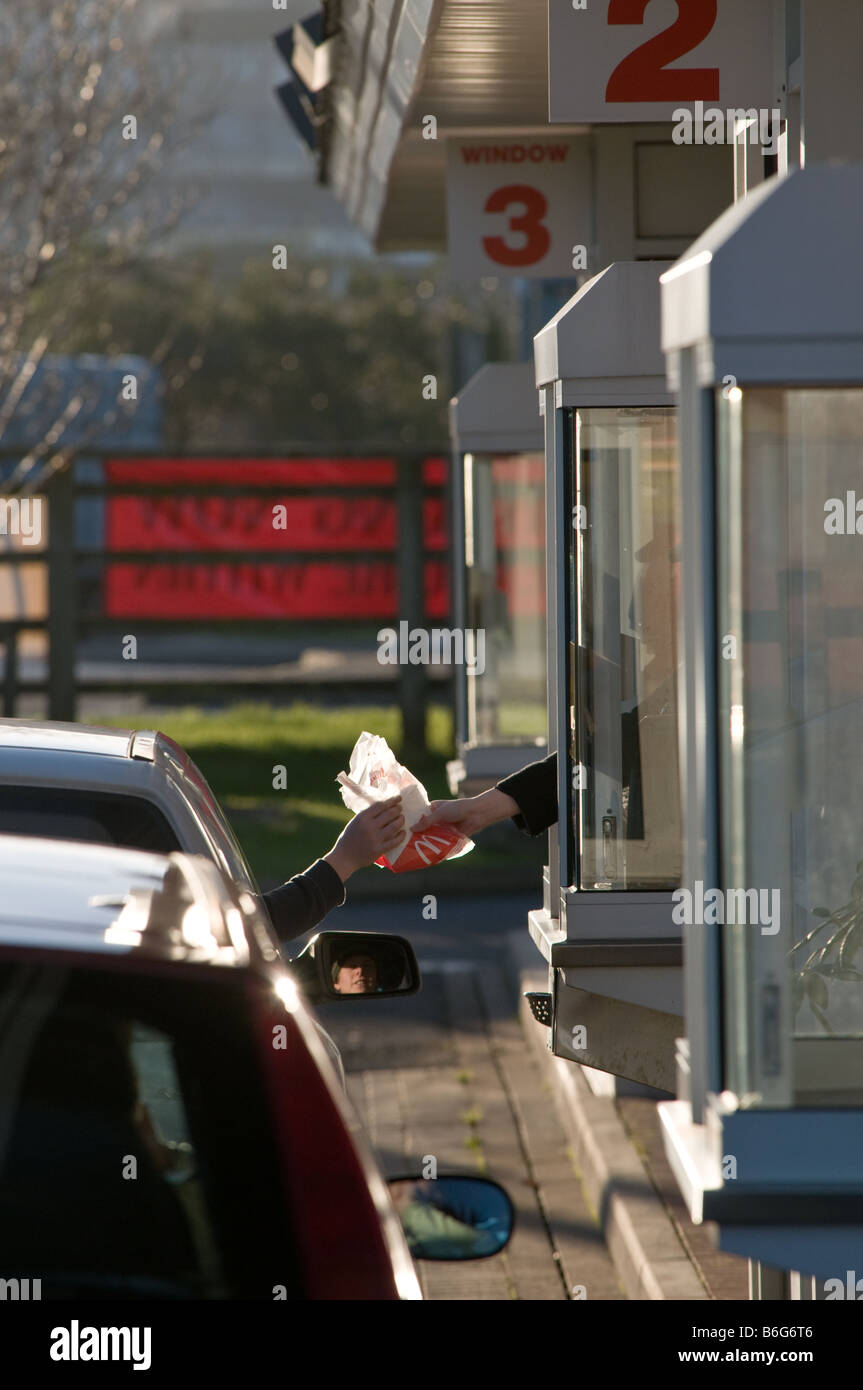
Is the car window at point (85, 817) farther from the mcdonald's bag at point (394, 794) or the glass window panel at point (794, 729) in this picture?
the mcdonald's bag at point (394, 794)

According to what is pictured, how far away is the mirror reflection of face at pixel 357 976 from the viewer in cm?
390

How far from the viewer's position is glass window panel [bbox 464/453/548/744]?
951 centimetres

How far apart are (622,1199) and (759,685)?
353 cm

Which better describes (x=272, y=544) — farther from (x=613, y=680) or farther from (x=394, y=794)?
(x=394, y=794)

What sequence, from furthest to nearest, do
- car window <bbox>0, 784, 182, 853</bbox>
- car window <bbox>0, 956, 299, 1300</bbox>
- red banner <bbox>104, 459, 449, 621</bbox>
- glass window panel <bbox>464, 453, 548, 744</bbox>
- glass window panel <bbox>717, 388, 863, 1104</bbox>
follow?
red banner <bbox>104, 459, 449, 621</bbox> < glass window panel <bbox>464, 453, 548, 744</bbox> < car window <bbox>0, 784, 182, 853</bbox> < glass window panel <bbox>717, 388, 863, 1104</bbox> < car window <bbox>0, 956, 299, 1300</bbox>

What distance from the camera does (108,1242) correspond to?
6.47ft

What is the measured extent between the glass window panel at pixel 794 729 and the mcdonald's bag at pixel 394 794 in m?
1.42

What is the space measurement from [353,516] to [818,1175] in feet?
47.7

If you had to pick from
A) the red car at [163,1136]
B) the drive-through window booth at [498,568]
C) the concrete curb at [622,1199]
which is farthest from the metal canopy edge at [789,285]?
the drive-through window booth at [498,568]

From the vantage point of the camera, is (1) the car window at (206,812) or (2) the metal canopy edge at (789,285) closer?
(2) the metal canopy edge at (789,285)

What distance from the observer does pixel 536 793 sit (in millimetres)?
5012

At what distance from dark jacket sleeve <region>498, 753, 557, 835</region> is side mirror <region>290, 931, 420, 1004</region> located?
110cm

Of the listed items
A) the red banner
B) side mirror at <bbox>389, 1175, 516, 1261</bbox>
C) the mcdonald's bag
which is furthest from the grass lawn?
the mcdonald's bag

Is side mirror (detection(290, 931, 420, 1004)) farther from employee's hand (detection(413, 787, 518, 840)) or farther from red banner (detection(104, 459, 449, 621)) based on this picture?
red banner (detection(104, 459, 449, 621))
